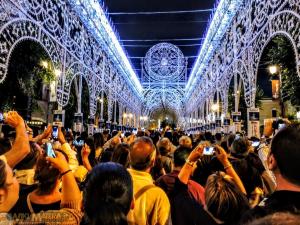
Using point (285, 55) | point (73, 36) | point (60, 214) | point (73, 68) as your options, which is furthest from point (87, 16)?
point (60, 214)

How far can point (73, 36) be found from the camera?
15750mm

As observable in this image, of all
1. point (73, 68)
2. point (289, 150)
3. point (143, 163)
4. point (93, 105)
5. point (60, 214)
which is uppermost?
point (73, 68)

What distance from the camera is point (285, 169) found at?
220 centimetres

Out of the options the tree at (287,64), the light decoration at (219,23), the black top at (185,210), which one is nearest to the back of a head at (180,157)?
the black top at (185,210)

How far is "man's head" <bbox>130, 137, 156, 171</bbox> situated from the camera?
10.6 ft

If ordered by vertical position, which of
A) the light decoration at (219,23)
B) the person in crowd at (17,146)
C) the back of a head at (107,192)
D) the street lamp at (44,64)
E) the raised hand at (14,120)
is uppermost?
the light decoration at (219,23)

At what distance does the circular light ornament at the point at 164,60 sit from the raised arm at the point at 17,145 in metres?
30.4

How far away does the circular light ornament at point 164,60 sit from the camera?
32812mm

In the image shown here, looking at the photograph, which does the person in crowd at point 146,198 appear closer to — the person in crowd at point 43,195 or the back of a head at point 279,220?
the person in crowd at point 43,195

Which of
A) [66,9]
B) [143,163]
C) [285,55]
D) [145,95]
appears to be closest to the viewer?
[143,163]

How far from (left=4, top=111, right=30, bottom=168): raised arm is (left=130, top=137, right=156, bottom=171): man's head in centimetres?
104

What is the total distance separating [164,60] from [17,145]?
31.2 meters

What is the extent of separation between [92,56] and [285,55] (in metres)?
11.5

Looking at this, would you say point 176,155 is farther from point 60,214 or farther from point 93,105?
point 93,105
